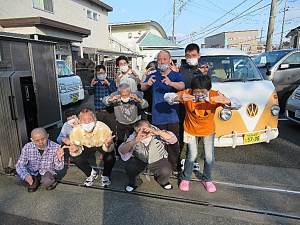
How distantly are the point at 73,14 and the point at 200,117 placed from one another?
51.4ft

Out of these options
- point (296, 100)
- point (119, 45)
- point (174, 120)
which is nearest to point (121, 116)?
point (174, 120)

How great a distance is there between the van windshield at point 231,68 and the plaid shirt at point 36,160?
3.29m

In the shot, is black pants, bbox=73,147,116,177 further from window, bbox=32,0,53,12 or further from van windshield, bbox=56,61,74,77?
window, bbox=32,0,53,12

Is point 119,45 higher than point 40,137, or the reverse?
point 119,45

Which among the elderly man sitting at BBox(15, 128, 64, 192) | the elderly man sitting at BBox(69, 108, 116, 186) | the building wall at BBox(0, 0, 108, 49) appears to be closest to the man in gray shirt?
the elderly man sitting at BBox(69, 108, 116, 186)

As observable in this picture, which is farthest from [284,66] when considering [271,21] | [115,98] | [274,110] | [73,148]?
[271,21]

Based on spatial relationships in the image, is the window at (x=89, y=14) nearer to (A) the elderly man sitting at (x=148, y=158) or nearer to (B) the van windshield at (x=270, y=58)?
(B) the van windshield at (x=270, y=58)

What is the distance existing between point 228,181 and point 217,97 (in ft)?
4.80

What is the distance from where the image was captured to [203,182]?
3012mm

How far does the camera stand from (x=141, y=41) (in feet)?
78.0

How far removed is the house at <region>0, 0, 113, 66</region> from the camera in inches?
391

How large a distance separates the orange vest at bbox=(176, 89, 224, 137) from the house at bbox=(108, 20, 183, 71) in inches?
750

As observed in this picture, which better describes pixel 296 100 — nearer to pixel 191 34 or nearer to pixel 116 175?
pixel 116 175

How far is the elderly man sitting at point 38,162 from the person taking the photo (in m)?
2.85
